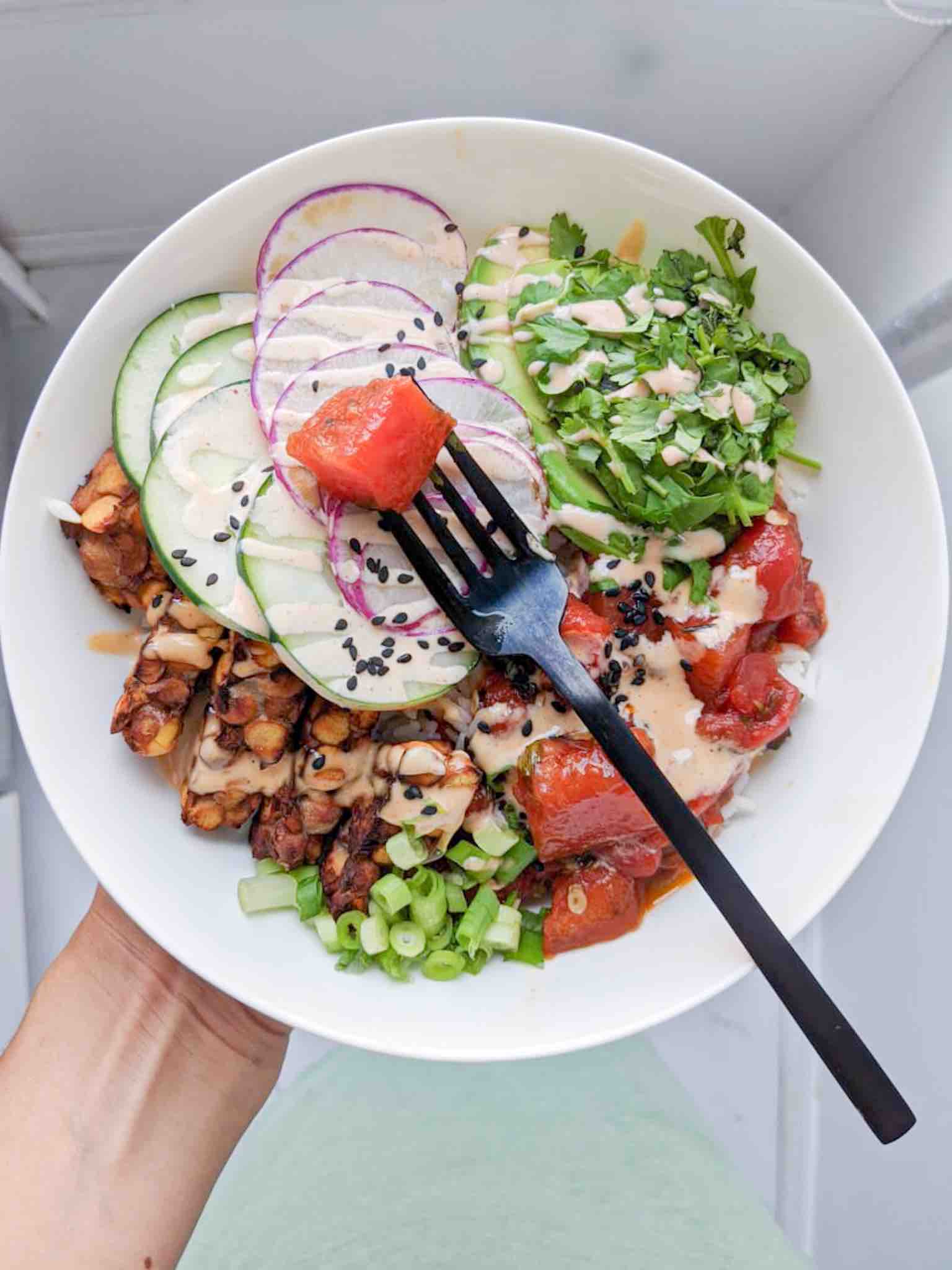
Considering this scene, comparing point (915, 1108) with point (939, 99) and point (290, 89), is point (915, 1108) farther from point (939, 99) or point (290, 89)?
point (290, 89)

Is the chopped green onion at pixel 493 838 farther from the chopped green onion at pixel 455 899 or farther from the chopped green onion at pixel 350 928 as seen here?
the chopped green onion at pixel 350 928

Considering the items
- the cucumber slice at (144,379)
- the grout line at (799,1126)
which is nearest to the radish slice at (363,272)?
the cucumber slice at (144,379)

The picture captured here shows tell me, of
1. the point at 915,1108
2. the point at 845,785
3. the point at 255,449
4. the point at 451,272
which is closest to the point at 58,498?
the point at 255,449

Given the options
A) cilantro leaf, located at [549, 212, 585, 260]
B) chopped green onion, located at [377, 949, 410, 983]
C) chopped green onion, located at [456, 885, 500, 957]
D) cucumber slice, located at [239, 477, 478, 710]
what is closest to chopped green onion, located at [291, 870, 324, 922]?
chopped green onion, located at [377, 949, 410, 983]

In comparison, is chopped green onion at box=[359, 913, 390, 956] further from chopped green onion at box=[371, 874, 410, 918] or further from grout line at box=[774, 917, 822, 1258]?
grout line at box=[774, 917, 822, 1258]

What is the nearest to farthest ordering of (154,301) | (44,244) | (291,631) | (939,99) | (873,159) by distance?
(291,631) → (154,301) → (939,99) → (873,159) → (44,244)
